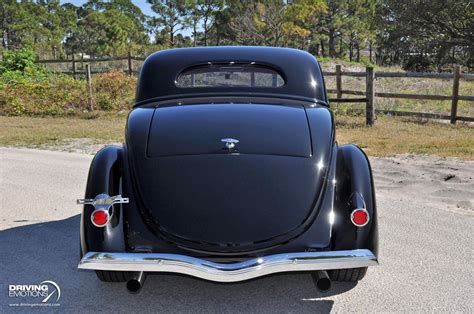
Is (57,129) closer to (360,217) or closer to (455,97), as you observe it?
(455,97)

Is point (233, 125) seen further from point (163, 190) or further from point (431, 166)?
point (431, 166)

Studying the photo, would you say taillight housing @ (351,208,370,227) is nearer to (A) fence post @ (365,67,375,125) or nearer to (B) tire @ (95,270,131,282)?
(B) tire @ (95,270,131,282)

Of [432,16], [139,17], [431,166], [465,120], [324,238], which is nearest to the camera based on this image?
[324,238]

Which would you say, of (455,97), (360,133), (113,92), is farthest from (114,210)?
(113,92)

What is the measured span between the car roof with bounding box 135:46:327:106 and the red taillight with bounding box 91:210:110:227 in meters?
1.39

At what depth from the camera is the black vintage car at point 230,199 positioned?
2701 mm

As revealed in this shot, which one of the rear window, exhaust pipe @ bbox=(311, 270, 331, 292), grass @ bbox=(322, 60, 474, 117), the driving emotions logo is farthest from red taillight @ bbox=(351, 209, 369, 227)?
grass @ bbox=(322, 60, 474, 117)

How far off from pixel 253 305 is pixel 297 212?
2.23ft

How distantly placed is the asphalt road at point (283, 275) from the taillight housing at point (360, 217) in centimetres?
56

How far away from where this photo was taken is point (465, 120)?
11.7 metres

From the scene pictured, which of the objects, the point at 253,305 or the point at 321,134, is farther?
the point at 321,134

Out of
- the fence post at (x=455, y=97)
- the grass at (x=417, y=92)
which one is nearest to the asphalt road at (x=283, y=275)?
the fence post at (x=455, y=97)

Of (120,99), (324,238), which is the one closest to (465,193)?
(324,238)

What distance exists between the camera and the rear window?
4.32 metres
